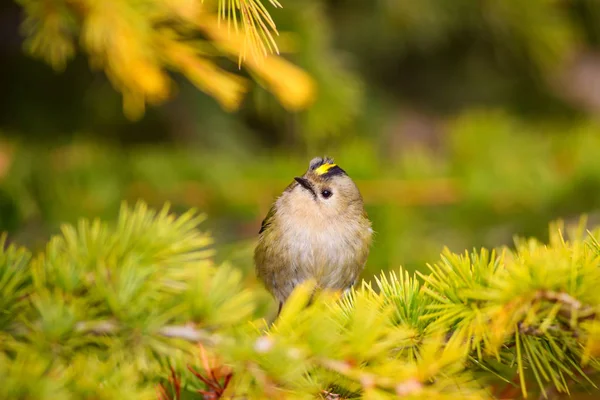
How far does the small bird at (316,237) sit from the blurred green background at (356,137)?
0.11 m

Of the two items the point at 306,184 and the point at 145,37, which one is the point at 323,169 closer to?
the point at 306,184

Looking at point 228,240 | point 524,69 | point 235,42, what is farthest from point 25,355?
point 524,69

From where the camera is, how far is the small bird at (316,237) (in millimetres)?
1558

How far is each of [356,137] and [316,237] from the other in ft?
4.56

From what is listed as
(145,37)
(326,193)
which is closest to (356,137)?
(326,193)

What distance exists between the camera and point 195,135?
2.86 meters

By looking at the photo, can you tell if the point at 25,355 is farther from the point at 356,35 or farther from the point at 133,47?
the point at 356,35

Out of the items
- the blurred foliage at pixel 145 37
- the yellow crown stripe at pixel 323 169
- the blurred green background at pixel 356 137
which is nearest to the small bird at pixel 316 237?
the yellow crown stripe at pixel 323 169

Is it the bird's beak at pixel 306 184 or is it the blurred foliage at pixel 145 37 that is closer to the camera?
the blurred foliage at pixel 145 37

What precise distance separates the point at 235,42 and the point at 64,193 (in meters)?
0.78

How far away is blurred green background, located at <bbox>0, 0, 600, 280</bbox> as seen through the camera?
2.06m

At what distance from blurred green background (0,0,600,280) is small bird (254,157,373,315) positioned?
4.4 inches

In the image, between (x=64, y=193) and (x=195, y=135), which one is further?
(x=195, y=135)

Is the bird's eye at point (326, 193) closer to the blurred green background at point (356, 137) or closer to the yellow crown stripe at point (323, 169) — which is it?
the yellow crown stripe at point (323, 169)
